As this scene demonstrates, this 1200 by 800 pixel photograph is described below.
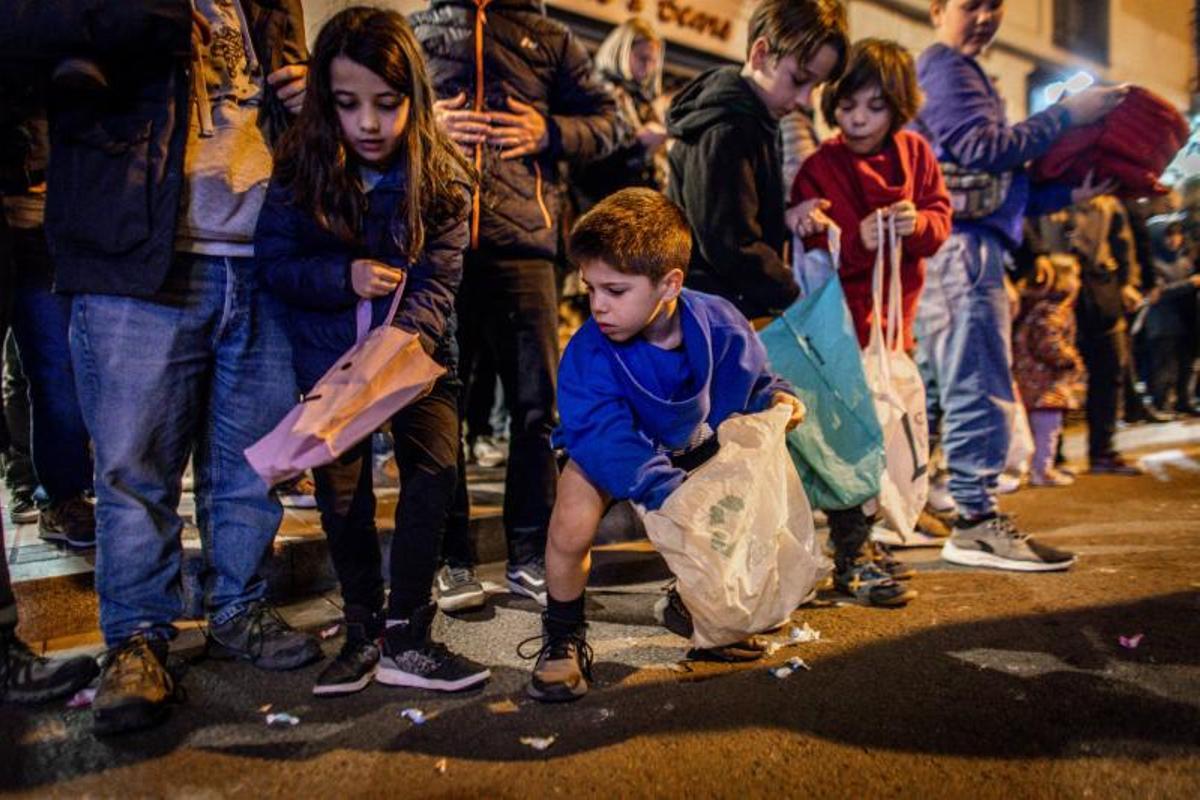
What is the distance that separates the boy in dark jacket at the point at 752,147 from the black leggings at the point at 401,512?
1330 mm

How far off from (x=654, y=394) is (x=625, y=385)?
94mm

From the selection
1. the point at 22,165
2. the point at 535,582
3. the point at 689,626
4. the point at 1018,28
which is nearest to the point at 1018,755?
the point at 689,626

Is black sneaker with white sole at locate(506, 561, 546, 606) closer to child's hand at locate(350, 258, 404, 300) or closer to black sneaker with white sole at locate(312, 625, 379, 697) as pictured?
black sneaker with white sole at locate(312, 625, 379, 697)

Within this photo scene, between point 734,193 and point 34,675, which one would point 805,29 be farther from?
point 34,675

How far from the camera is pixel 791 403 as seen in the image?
258 centimetres

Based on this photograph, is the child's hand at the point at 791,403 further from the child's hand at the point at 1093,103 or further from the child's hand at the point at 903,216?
the child's hand at the point at 1093,103

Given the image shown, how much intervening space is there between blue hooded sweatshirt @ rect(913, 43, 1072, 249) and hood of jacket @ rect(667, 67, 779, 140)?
104 cm

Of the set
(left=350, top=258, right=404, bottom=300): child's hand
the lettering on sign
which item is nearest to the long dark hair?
(left=350, top=258, right=404, bottom=300): child's hand

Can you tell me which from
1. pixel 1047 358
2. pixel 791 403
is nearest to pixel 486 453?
pixel 791 403

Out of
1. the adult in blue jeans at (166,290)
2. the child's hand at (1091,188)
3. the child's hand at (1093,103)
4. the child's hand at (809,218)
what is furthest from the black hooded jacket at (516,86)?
the child's hand at (1091,188)

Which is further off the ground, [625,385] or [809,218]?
[809,218]

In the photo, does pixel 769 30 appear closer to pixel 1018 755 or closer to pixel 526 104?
pixel 526 104

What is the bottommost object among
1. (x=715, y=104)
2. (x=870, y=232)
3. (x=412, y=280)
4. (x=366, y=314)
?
(x=366, y=314)

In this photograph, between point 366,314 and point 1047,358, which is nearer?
point 366,314
